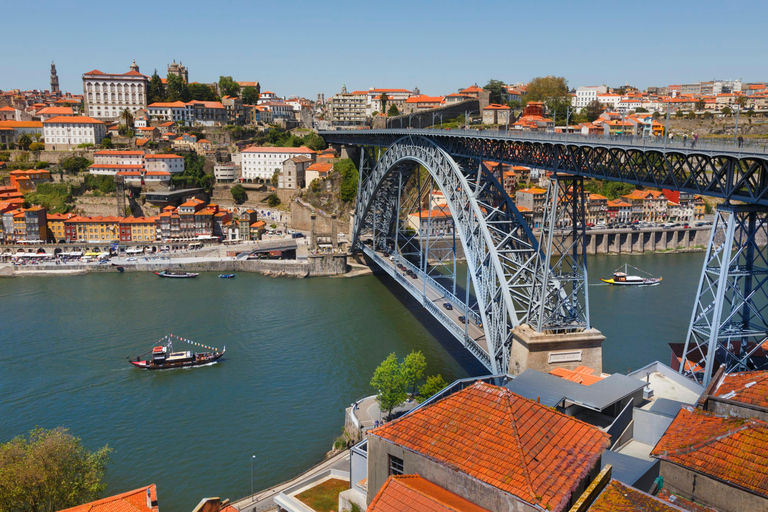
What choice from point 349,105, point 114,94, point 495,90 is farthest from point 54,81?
point 495,90

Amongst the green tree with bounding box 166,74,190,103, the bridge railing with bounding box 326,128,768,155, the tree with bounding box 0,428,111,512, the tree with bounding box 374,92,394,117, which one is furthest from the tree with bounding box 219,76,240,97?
the tree with bounding box 0,428,111,512

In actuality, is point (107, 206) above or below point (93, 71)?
below

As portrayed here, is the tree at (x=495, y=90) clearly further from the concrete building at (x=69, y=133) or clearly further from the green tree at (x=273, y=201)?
the concrete building at (x=69, y=133)

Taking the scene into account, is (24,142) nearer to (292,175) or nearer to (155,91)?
(155,91)

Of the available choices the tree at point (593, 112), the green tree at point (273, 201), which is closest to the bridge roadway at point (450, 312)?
the green tree at point (273, 201)

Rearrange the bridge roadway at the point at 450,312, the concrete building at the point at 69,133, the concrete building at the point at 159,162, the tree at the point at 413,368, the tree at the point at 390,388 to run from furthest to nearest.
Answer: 1. the concrete building at the point at 69,133
2. the concrete building at the point at 159,162
3. the bridge roadway at the point at 450,312
4. the tree at the point at 413,368
5. the tree at the point at 390,388

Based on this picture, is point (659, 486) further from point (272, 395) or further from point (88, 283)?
point (88, 283)

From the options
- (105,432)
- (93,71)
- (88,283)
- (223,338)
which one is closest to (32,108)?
(93,71)

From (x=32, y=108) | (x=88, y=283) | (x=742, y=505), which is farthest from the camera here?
(x=32, y=108)
